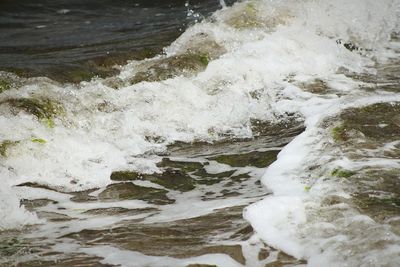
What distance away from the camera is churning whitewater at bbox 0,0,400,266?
3504 mm

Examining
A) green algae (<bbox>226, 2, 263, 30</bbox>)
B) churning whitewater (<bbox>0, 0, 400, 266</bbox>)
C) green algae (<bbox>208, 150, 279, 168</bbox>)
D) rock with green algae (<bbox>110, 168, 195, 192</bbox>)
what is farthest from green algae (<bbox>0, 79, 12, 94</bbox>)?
green algae (<bbox>226, 2, 263, 30</bbox>)

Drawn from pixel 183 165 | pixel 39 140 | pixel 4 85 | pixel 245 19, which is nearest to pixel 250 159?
pixel 183 165

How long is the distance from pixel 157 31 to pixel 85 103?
5342 mm

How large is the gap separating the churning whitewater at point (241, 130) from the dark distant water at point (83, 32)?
0.86 m

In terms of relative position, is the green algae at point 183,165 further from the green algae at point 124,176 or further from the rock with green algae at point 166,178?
the green algae at point 124,176

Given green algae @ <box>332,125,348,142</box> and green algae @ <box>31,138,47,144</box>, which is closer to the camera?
green algae @ <box>332,125,348,142</box>

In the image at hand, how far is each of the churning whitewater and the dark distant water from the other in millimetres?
A: 856

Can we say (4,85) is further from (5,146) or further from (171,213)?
(171,213)

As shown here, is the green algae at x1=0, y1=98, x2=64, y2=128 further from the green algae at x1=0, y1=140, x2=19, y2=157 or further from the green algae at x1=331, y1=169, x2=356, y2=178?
the green algae at x1=331, y1=169, x2=356, y2=178

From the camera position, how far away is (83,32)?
1203cm

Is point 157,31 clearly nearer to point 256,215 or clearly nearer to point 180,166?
point 180,166

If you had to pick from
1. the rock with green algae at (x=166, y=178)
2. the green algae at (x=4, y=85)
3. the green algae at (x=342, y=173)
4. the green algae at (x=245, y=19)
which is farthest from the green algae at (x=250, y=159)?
the green algae at (x=245, y=19)

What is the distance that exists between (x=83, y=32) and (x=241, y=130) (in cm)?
684

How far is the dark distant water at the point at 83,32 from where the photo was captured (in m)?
8.84
